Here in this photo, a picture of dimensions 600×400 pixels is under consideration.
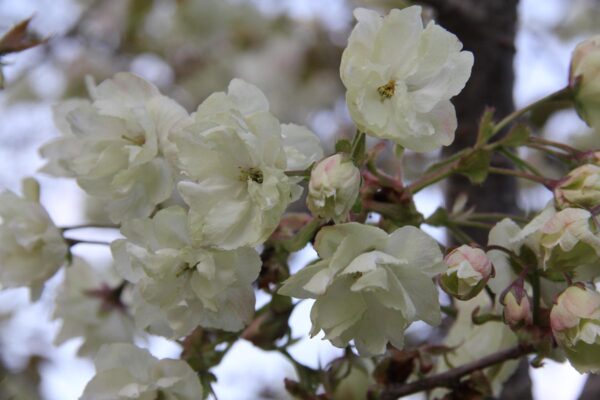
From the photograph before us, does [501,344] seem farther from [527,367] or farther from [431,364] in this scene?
[527,367]

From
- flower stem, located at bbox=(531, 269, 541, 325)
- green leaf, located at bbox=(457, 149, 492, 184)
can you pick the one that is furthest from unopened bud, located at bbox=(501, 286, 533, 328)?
green leaf, located at bbox=(457, 149, 492, 184)

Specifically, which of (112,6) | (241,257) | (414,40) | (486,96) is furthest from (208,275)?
(112,6)

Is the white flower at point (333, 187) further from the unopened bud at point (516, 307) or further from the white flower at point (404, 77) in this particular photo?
the unopened bud at point (516, 307)

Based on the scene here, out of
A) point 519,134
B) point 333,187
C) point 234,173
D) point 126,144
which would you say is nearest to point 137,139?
point 126,144

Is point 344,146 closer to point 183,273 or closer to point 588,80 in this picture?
point 183,273

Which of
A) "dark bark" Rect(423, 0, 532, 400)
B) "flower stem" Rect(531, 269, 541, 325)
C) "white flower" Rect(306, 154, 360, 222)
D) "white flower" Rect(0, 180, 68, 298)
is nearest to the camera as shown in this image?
"white flower" Rect(306, 154, 360, 222)

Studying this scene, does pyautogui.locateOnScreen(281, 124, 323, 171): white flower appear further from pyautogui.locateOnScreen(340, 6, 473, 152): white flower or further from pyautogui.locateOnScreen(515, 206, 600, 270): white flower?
pyautogui.locateOnScreen(515, 206, 600, 270): white flower
